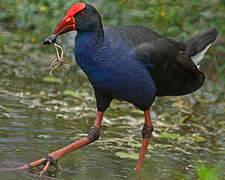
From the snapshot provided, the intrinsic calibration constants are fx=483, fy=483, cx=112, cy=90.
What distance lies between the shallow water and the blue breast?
0.72 m

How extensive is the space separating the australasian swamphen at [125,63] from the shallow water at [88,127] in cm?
22

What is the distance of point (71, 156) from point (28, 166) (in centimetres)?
55

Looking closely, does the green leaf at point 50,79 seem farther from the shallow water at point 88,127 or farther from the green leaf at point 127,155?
the green leaf at point 127,155

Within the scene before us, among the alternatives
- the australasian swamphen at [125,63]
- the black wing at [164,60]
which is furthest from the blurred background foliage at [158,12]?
the australasian swamphen at [125,63]

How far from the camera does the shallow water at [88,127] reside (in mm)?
4000

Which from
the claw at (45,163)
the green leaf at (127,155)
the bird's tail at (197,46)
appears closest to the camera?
the claw at (45,163)

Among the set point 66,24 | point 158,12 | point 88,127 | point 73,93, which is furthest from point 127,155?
point 158,12

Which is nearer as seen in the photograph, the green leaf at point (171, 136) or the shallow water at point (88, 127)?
the shallow water at point (88, 127)

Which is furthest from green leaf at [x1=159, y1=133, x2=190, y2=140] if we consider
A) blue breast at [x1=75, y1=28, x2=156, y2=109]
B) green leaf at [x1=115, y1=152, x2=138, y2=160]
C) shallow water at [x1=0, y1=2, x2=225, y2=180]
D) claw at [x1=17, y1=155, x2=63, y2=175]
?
claw at [x1=17, y1=155, x2=63, y2=175]

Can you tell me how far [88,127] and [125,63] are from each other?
168cm

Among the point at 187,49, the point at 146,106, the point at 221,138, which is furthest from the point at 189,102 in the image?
the point at 146,106

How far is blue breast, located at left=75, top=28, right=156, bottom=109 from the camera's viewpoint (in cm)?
344

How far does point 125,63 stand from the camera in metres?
3.53

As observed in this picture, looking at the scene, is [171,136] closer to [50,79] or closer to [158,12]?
[158,12]
